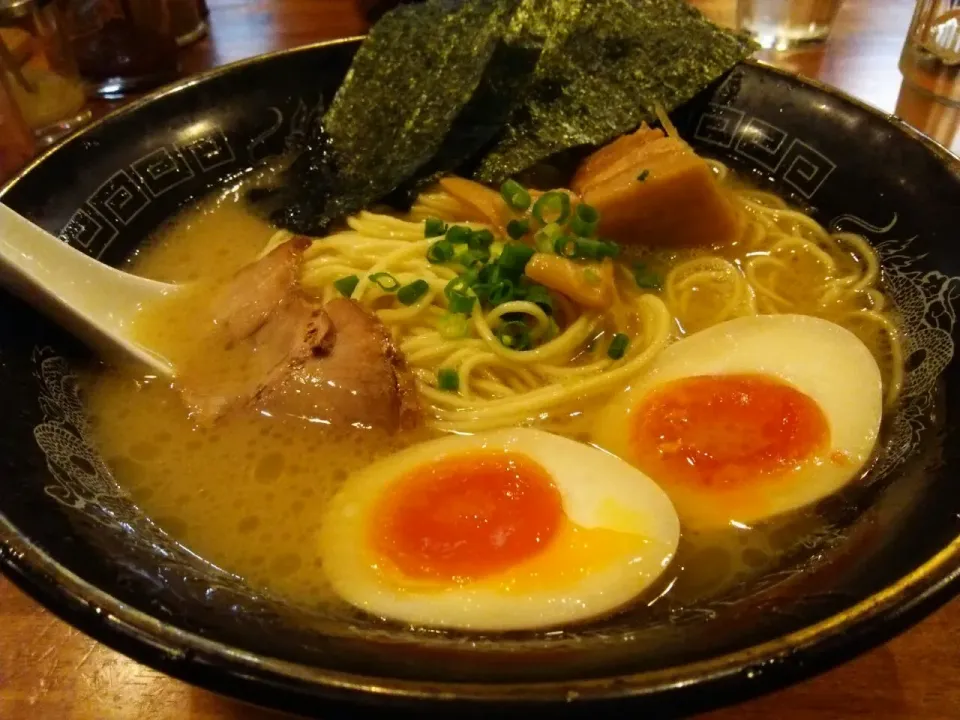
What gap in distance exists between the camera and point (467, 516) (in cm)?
120

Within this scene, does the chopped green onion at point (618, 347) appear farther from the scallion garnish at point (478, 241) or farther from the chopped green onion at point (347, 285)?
the chopped green onion at point (347, 285)

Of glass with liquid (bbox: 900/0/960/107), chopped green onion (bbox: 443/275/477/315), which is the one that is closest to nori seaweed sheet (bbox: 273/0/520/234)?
chopped green onion (bbox: 443/275/477/315)

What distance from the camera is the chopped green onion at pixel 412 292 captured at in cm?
172

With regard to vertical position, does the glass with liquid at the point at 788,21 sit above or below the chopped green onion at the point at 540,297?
above

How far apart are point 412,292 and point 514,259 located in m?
0.24

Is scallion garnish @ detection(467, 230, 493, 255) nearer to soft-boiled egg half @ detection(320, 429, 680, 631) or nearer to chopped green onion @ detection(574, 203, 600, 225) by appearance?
chopped green onion @ detection(574, 203, 600, 225)

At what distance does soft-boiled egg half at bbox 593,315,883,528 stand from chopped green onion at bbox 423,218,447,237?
64 cm

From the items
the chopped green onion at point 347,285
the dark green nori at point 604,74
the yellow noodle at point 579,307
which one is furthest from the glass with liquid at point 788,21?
the chopped green onion at point 347,285

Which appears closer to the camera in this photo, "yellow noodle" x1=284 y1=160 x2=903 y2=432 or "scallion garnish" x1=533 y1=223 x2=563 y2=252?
"yellow noodle" x1=284 y1=160 x2=903 y2=432

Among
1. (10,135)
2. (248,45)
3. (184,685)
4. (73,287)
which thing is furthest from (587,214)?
(248,45)

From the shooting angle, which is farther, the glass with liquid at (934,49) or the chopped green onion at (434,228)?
the glass with liquid at (934,49)

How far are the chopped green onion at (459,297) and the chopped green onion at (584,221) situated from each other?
279 mm

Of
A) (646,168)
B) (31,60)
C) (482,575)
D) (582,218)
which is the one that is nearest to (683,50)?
(646,168)

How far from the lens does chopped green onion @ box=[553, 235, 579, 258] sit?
1697 millimetres
